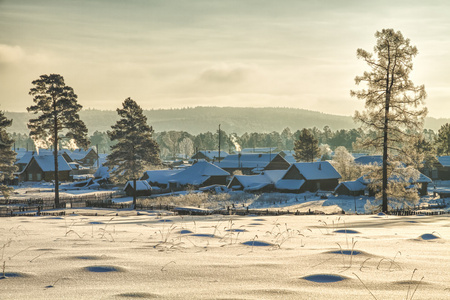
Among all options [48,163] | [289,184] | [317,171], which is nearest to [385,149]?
[289,184]

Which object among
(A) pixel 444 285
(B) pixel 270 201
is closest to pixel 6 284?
(A) pixel 444 285

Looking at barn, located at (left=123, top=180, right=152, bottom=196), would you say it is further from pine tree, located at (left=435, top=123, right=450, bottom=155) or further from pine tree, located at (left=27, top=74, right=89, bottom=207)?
pine tree, located at (left=435, top=123, right=450, bottom=155)

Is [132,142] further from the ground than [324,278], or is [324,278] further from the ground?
[132,142]

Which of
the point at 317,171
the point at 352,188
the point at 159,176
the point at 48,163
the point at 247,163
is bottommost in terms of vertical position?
the point at 352,188

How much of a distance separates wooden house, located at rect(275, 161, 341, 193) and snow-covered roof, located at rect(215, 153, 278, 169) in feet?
106

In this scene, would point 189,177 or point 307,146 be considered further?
point 307,146

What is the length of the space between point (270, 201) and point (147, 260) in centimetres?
5388

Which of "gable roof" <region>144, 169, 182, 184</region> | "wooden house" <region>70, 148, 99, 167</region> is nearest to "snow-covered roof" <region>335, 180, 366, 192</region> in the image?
"gable roof" <region>144, 169, 182, 184</region>

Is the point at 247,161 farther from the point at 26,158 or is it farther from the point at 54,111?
the point at 54,111

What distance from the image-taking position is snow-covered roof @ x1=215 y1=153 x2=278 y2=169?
105312 millimetres

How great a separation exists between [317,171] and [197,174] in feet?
69.9

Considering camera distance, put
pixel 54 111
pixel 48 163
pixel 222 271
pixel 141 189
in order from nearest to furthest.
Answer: pixel 222 271
pixel 54 111
pixel 141 189
pixel 48 163

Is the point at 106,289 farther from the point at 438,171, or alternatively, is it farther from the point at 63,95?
the point at 438,171

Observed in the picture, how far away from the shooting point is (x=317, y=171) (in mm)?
70875
